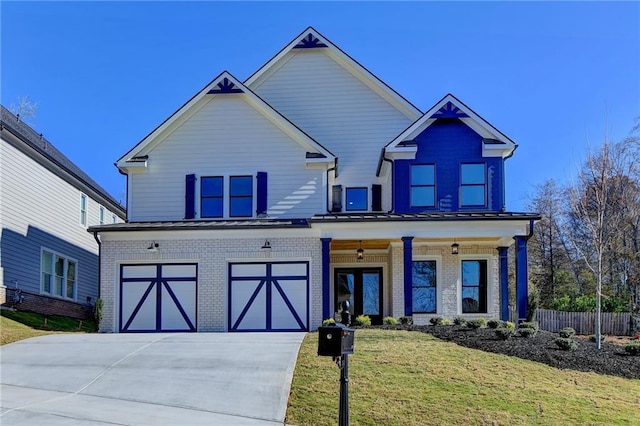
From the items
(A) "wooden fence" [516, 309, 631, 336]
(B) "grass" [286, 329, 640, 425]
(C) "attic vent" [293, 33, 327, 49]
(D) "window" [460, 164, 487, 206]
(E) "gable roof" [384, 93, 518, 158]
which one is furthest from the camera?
(A) "wooden fence" [516, 309, 631, 336]

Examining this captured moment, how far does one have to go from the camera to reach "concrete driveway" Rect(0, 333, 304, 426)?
11078 mm

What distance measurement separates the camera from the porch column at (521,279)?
20083mm

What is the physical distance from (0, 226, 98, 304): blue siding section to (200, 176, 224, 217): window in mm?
6970

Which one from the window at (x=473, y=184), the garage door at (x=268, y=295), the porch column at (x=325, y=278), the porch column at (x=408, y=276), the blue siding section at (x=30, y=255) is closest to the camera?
the porch column at (x=408, y=276)

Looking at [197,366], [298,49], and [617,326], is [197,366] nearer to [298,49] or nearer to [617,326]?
[298,49]

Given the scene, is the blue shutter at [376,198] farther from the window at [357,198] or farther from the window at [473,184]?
the window at [473,184]

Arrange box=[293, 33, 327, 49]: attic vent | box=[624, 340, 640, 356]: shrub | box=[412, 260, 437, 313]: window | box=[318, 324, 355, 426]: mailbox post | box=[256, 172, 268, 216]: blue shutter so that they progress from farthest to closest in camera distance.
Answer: box=[293, 33, 327, 49]: attic vent < box=[256, 172, 268, 216]: blue shutter < box=[412, 260, 437, 313]: window < box=[624, 340, 640, 356]: shrub < box=[318, 324, 355, 426]: mailbox post

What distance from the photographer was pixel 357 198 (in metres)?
25.0

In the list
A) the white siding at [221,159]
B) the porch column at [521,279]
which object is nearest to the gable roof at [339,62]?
the white siding at [221,159]

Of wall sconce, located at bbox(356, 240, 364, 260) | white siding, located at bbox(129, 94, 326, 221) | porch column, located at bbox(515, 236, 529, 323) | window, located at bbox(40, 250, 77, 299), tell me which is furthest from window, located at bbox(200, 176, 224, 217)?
porch column, located at bbox(515, 236, 529, 323)

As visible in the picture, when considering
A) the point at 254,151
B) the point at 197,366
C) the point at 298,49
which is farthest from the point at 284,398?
the point at 298,49

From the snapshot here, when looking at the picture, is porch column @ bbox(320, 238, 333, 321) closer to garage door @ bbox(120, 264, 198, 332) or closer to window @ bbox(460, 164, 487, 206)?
garage door @ bbox(120, 264, 198, 332)

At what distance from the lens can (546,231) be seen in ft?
145

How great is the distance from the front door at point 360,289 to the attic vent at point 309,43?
8834mm
